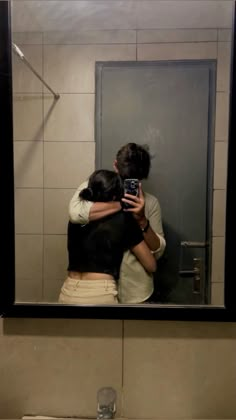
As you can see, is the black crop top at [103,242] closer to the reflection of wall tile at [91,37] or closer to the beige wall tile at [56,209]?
the beige wall tile at [56,209]

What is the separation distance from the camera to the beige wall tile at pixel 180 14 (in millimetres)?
912

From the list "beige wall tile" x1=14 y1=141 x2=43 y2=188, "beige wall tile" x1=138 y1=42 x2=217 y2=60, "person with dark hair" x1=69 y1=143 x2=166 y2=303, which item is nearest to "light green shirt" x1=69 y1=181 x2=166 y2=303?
"person with dark hair" x1=69 y1=143 x2=166 y2=303

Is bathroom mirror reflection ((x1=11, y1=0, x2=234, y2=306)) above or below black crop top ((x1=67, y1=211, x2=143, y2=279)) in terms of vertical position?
above

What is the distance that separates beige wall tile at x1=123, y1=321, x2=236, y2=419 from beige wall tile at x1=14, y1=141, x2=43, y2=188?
0.46m

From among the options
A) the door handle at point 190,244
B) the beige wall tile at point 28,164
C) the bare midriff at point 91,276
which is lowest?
the bare midriff at point 91,276

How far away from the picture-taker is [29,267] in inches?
38.7

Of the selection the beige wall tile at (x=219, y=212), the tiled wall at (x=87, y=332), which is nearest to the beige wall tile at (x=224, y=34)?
the tiled wall at (x=87, y=332)

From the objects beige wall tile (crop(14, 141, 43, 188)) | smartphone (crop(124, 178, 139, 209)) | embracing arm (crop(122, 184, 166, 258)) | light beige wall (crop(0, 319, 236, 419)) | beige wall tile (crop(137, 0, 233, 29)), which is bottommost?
light beige wall (crop(0, 319, 236, 419))

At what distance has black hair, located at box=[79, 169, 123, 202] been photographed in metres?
0.95

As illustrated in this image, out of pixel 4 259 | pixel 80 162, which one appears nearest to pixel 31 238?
pixel 4 259

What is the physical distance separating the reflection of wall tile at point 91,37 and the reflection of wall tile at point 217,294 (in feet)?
2.20

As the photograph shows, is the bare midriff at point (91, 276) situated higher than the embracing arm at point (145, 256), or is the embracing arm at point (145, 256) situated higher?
the embracing arm at point (145, 256)

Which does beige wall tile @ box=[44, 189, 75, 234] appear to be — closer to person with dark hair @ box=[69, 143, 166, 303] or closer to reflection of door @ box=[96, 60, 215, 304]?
person with dark hair @ box=[69, 143, 166, 303]

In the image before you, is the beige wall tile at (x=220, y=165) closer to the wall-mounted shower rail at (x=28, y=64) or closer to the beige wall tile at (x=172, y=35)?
the beige wall tile at (x=172, y=35)
